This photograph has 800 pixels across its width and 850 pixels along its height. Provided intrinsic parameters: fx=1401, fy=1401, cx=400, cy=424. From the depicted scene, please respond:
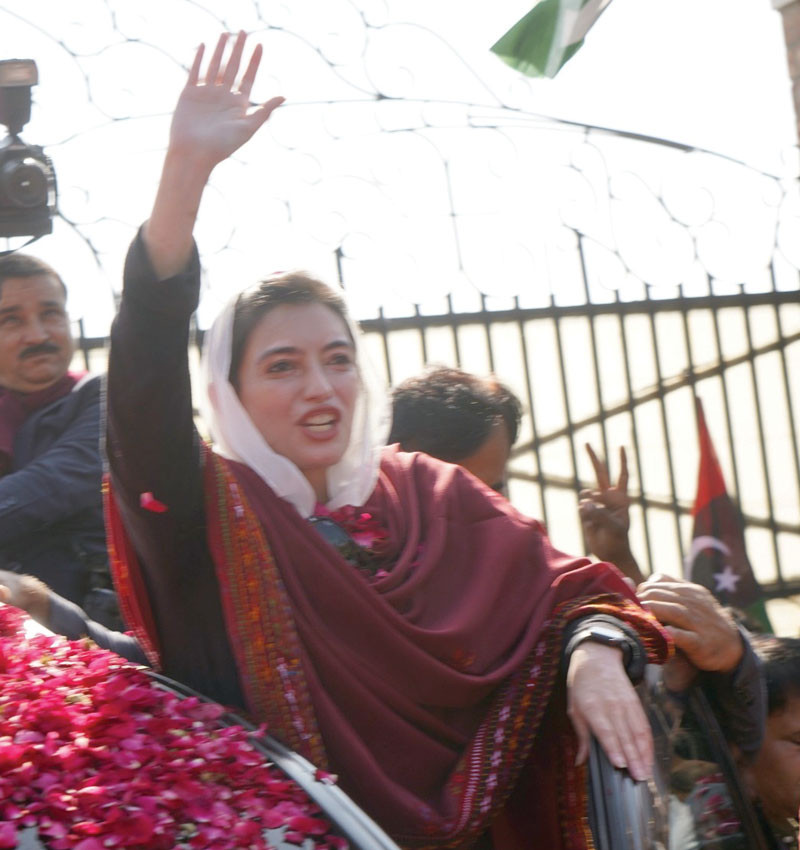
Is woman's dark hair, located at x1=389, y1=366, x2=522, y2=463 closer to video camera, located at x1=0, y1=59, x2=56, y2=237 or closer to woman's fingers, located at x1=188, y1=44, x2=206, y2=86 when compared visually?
woman's fingers, located at x1=188, y1=44, x2=206, y2=86

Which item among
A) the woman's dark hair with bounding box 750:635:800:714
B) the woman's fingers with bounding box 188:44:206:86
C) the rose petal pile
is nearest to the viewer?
the rose petal pile

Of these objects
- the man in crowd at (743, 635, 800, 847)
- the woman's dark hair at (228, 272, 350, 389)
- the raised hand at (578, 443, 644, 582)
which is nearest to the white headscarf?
the woman's dark hair at (228, 272, 350, 389)

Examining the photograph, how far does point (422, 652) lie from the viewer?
2.21 metres

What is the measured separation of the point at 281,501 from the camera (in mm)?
2271

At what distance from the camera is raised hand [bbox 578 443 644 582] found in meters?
3.22

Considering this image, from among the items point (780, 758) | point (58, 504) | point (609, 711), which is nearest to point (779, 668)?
point (780, 758)

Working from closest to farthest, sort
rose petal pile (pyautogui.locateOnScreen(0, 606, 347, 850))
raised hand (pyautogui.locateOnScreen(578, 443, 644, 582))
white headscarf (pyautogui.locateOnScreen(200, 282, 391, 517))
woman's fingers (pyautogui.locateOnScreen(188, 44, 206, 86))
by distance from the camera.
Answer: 1. rose petal pile (pyautogui.locateOnScreen(0, 606, 347, 850))
2. woman's fingers (pyautogui.locateOnScreen(188, 44, 206, 86))
3. white headscarf (pyautogui.locateOnScreen(200, 282, 391, 517))
4. raised hand (pyautogui.locateOnScreen(578, 443, 644, 582))

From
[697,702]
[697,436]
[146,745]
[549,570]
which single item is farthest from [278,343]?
[697,436]

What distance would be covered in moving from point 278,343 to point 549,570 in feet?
1.96

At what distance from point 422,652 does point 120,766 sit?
0.66m

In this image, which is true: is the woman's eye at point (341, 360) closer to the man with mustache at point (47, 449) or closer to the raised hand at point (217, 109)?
the raised hand at point (217, 109)

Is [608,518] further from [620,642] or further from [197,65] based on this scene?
[197,65]

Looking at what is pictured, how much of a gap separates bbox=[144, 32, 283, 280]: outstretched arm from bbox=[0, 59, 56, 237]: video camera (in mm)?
2890

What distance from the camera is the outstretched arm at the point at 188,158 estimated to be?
6.57 feet
